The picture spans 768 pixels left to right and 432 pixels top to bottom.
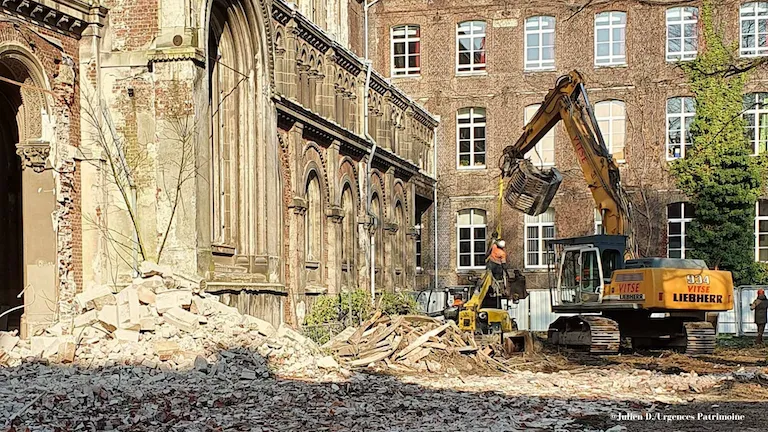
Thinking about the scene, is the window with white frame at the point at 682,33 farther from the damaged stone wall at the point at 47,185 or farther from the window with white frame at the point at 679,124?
the damaged stone wall at the point at 47,185

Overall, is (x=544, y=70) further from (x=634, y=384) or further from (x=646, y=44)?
(x=634, y=384)

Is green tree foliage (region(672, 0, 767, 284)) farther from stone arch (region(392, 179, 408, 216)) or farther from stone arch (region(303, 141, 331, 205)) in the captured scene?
stone arch (region(303, 141, 331, 205))

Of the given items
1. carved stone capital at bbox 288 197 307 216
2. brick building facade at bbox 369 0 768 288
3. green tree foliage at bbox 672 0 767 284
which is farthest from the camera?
brick building facade at bbox 369 0 768 288

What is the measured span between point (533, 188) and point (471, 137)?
700 inches

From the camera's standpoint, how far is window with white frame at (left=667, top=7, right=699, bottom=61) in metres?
39.1

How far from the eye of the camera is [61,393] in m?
12.3

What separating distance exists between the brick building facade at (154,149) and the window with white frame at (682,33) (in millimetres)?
18538

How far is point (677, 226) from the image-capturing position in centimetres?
3869

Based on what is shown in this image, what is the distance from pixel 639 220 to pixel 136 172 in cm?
2404

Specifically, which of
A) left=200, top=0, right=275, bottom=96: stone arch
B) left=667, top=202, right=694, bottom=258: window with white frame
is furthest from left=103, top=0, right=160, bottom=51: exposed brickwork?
left=667, top=202, right=694, bottom=258: window with white frame

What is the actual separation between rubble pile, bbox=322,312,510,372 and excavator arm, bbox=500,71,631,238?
438cm

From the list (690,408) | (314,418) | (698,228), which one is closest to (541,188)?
(690,408)

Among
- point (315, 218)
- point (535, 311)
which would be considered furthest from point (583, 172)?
point (535, 311)

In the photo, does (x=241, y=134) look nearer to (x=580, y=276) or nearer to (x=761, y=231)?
(x=580, y=276)
